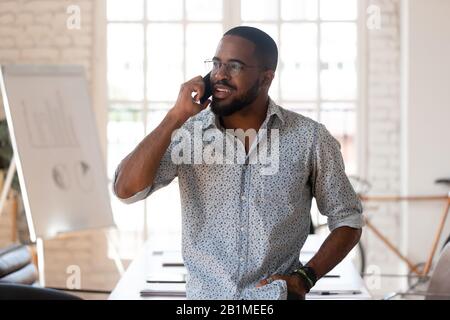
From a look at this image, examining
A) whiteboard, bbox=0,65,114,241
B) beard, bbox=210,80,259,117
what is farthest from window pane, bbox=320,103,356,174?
beard, bbox=210,80,259,117

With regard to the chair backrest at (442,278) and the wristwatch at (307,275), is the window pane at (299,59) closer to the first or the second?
the chair backrest at (442,278)

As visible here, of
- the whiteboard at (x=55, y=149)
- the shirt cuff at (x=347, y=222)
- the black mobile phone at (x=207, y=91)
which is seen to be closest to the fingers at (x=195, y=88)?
the black mobile phone at (x=207, y=91)

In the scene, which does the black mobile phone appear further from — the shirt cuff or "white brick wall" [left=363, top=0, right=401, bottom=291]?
"white brick wall" [left=363, top=0, right=401, bottom=291]

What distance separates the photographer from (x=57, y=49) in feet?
19.7

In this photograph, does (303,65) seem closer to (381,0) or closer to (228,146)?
(381,0)

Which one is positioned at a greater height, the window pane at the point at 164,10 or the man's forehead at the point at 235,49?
the window pane at the point at 164,10

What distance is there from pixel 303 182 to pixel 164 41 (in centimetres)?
432

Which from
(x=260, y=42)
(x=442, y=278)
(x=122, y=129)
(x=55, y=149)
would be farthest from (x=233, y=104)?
(x=122, y=129)

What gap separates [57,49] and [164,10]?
845 millimetres

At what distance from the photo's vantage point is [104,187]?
475 cm

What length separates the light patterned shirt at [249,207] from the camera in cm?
185

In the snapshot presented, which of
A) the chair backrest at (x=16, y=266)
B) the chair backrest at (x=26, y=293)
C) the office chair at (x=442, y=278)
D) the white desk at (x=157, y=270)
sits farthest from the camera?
the chair backrest at (x=16, y=266)

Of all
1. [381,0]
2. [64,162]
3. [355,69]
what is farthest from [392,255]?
[64,162]

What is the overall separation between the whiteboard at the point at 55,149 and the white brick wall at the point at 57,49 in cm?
131
